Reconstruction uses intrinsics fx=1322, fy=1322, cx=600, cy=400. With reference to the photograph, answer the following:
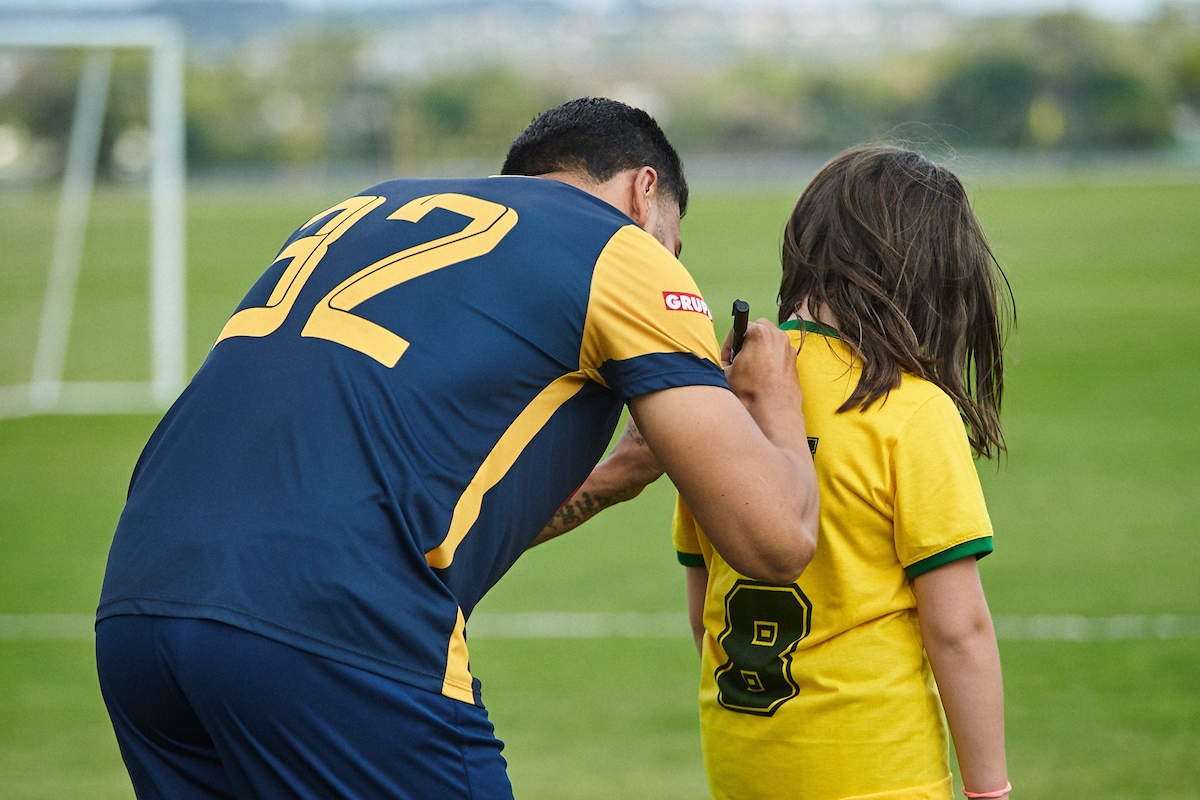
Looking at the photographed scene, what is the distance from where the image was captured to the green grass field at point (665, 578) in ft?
15.6

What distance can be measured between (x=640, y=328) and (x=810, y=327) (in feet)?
1.31

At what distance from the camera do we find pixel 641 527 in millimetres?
8977

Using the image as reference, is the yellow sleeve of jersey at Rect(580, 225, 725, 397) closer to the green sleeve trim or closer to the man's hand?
the green sleeve trim

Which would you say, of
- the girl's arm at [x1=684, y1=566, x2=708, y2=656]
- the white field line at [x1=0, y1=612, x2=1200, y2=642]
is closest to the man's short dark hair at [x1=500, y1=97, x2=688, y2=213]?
the girl's arm at [x1=684, y1=566, x2=708, y2=656]

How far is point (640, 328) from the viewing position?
206cm

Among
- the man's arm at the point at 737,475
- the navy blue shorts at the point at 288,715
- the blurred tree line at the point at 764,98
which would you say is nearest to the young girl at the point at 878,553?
the man's arm at the point at 737,475

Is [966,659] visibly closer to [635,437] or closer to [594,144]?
[635,437]

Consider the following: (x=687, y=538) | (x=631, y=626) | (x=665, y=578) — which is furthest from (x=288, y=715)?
(x=665, y=578)

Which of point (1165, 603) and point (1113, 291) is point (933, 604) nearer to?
point (1165, 603)

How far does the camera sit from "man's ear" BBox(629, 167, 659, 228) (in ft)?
8.27

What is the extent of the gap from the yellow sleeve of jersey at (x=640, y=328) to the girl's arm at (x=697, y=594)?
62cm

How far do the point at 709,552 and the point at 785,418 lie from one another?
420 mm

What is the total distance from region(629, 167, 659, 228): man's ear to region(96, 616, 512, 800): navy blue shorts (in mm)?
1008

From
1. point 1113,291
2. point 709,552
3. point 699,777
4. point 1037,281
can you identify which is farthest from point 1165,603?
point 1037,281
